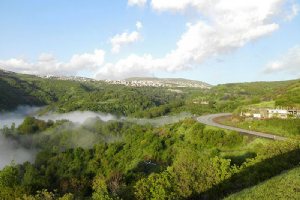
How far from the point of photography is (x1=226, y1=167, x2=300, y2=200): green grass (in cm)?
3481

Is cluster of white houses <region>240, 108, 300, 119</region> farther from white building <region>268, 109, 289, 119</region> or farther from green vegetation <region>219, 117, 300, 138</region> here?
green vegetation <region>219, 117, 300, 138</region>

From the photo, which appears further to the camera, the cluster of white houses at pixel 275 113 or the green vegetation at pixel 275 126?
the cluster of white houses at pixel 275 113

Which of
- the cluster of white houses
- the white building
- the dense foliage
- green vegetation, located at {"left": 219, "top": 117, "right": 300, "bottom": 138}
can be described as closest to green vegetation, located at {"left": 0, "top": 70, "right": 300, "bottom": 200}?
the dense foliage

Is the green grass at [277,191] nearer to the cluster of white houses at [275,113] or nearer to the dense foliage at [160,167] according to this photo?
the dense foliage at [160,167]

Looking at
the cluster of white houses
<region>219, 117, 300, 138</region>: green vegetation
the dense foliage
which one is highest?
the cluster of white houses

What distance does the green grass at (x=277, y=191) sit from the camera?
114 ft

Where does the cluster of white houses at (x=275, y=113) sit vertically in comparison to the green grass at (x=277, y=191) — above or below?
above

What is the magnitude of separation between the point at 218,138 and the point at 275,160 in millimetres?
46586

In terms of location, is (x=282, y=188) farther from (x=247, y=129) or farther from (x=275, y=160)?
(x=247, y=129)

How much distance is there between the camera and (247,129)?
366ft

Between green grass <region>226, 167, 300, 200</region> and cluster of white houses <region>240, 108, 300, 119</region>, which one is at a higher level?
cluster of white houses <region>240, 108, 300, 119</region>

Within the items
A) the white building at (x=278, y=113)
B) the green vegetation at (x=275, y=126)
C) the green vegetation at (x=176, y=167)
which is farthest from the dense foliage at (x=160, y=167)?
the white building at (x=278, y=113)

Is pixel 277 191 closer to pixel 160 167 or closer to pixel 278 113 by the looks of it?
pixel 160 167

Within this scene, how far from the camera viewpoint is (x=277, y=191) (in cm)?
3634
